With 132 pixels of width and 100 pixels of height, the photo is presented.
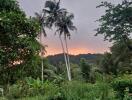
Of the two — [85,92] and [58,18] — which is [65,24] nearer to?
[58,18]

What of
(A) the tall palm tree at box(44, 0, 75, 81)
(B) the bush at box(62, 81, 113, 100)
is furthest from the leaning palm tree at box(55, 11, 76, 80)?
(B) the bush at box(62, 81, 113, 100)

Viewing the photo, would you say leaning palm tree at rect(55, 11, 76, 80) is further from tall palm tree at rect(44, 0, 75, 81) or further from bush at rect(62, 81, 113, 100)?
bush at rect(62, 81, 113, 100)

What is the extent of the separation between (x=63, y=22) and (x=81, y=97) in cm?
5120

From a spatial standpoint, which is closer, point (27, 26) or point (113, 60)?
point (27, 26)

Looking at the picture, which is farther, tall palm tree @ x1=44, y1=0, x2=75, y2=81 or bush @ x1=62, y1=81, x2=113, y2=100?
tall palm tree @ x1=44, y1=0, x2=75, y2=81

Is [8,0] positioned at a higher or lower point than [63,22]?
lower

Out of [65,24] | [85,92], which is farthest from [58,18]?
[85,92]

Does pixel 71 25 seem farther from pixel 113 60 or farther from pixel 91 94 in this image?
pixel 91 94

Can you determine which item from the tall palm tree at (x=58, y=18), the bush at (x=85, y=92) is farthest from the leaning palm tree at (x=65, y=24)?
the bush at (x=85, y=92)

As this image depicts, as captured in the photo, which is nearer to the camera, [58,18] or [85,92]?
[85,92]

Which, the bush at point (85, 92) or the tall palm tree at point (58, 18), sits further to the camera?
the tall palm tree at point (58, 18)

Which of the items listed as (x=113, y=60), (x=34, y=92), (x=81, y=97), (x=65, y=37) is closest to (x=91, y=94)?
(x=81, y=97)

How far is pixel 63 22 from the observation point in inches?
2630

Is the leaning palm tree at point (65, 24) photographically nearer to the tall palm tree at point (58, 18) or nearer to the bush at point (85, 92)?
the tall palm tree at point (58, 18)
